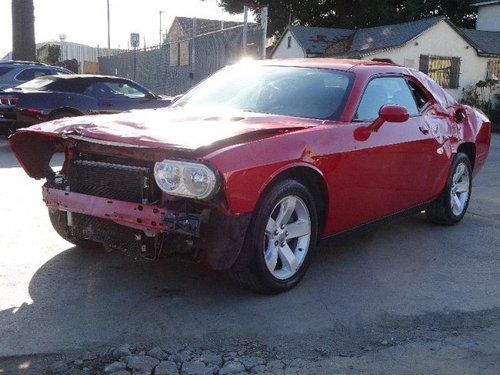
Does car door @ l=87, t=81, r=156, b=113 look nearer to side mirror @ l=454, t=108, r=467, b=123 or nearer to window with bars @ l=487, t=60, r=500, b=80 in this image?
side mirror @ l=454, t=108, r=467, b=123

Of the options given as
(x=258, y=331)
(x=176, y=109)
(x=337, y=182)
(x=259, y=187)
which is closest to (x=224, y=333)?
(x=258, y=331)

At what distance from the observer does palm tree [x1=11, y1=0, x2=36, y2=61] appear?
2059cm

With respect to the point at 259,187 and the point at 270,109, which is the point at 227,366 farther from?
the point at 270,109

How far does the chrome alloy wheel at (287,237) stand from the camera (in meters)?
3.89

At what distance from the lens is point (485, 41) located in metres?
28.2

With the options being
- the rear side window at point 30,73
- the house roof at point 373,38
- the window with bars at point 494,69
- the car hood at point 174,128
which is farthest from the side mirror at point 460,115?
the window with bars at point 494,69

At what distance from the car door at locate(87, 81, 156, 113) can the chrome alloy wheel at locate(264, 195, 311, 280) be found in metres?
7.96

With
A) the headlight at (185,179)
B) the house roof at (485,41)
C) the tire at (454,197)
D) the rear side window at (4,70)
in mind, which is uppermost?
the house roof at (485,41)

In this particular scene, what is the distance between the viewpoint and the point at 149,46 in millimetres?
27250

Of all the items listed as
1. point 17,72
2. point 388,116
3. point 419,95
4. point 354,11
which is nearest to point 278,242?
point 388,116

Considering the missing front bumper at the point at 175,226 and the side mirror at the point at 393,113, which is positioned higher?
the side mirror at the point at 393,113

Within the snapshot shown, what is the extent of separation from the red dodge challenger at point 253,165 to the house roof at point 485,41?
2292 centimetres

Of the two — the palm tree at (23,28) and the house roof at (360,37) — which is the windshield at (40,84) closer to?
the palm tree at (23,28)

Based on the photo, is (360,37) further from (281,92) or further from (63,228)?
(63,228)
